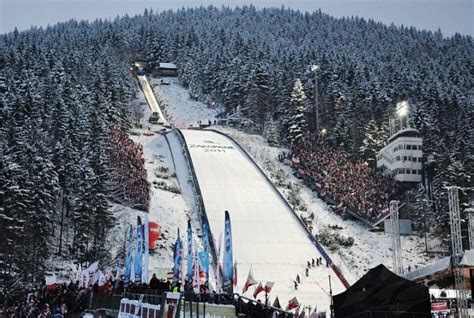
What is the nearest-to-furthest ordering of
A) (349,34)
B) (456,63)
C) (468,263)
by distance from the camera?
(468,263), (456,63), (349,34)

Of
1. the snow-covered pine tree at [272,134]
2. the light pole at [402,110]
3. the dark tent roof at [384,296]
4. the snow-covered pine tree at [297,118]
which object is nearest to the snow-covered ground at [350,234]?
the snow-covered pine tree at [272,134]

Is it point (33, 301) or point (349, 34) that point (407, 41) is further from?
point (33, 301)

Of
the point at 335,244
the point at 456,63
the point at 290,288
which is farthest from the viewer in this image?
the point at 456,63

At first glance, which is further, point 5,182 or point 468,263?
point 5,182

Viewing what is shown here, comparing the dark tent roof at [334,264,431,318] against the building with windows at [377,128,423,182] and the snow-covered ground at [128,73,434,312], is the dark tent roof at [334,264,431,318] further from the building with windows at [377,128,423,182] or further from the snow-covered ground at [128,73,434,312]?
the building with windows at [377,128,423,182]

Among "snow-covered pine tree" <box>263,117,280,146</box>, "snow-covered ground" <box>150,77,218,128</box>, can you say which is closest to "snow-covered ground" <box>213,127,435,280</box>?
"snow-covered pine tree" <box>263,117,280,146</box>

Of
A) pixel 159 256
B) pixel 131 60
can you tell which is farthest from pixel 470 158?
pixel 131 60

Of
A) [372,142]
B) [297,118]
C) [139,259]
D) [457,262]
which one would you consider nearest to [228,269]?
[139,259]
